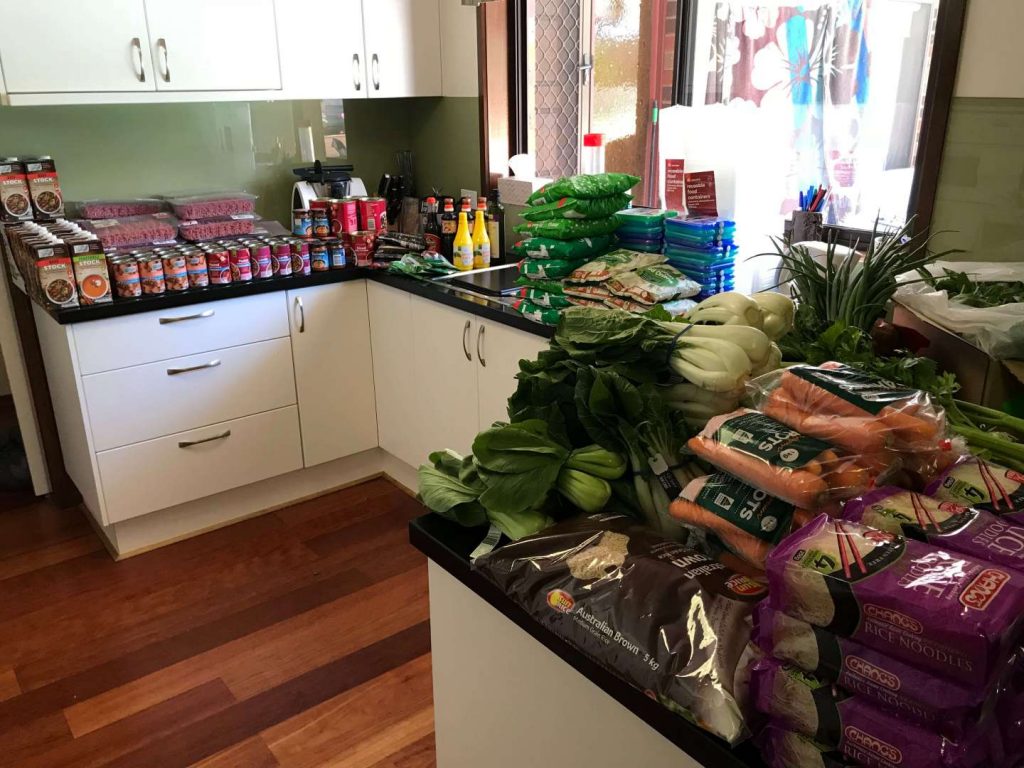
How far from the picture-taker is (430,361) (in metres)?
2.76

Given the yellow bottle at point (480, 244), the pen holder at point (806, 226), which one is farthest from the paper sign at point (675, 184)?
the yellow bottle at point (480, 244)

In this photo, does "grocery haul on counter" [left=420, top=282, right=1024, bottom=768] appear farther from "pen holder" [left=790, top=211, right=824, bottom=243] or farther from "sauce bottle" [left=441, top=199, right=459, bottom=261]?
"sauce bottle" [left=441, top=199, right=459, bottom=261]

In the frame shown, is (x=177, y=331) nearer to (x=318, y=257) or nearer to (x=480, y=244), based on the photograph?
(x=318, y=257)

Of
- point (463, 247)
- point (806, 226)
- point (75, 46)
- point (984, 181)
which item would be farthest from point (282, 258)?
point (984, 181)

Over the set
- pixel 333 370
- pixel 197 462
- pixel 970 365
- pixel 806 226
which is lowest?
pixel 197 462

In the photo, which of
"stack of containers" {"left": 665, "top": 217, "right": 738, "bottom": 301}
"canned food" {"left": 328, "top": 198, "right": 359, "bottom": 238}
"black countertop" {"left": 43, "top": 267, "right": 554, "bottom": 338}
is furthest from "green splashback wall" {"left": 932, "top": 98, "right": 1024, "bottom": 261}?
"canned food" {"left": 328, "top": 198, "right": 359, "bottom": 238}

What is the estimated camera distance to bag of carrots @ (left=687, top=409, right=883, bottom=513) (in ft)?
2.85

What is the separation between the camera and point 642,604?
34.3 inches

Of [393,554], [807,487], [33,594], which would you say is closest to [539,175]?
[393,554]

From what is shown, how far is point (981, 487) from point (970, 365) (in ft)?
1.65

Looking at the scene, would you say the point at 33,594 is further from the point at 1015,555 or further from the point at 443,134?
the point at 1015,555

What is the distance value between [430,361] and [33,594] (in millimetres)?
1417

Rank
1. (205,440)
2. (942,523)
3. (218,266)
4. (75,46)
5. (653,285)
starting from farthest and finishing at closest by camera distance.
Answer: (205,440) → (218,266) → (75,46) → (653,285) → (942,523)

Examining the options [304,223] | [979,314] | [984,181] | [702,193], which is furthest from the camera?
[304,223]
